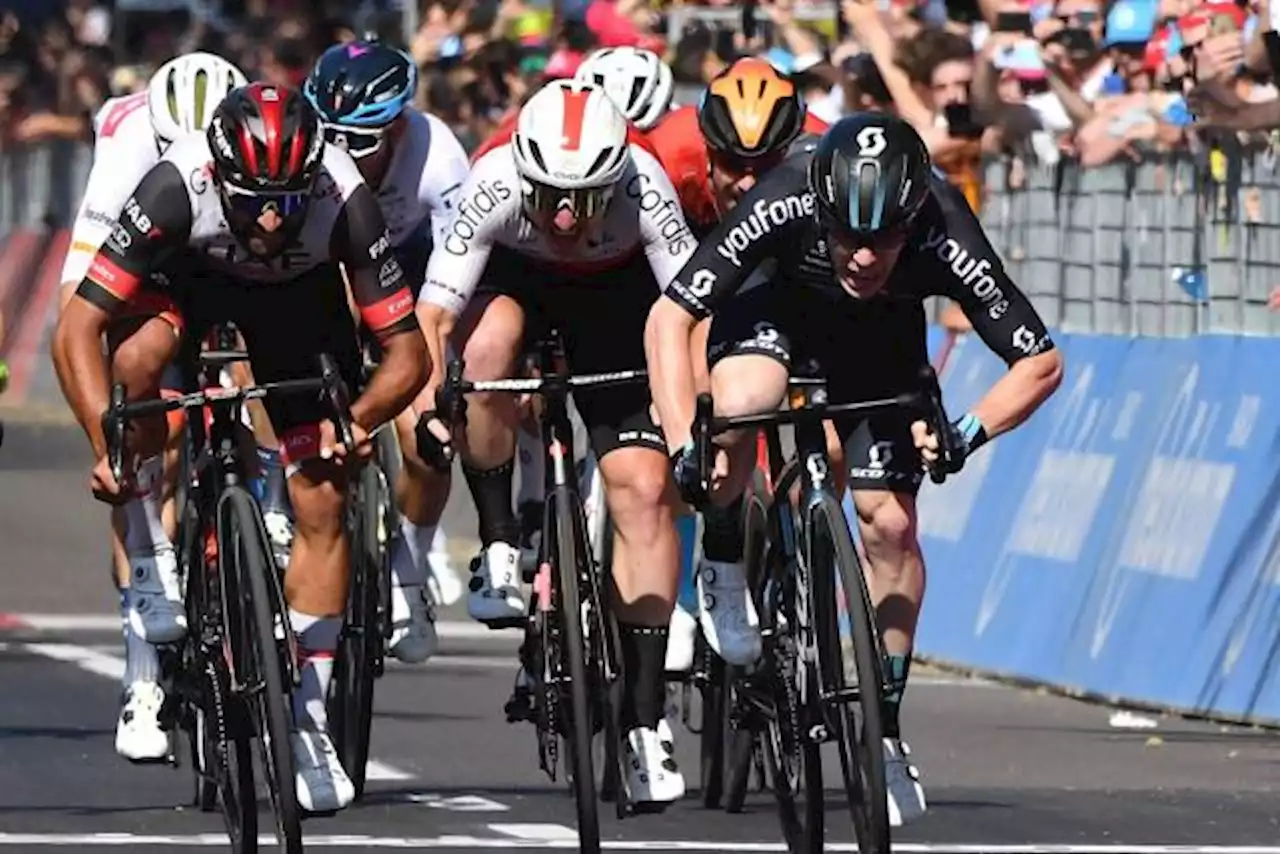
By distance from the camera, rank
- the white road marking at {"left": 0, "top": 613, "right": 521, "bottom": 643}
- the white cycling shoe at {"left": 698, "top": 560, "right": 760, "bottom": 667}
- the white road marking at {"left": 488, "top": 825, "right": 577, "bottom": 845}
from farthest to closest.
→ the white road marking at {"left": 0, "top": 613, "right": 521, "bottom": 643} → the white road marking at {"left": 488, "top": 825, "right": 577, "bottom": 845} → the white cycling shoe at {"left": 698, "top": 560, "right": 760, "bottom": 667}

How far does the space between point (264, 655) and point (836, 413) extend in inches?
58.6

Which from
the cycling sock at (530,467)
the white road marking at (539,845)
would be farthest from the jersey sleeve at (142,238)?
the cycling sock at (530,467)

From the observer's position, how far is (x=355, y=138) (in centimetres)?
1324

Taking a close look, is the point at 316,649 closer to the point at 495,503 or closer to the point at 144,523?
the point at 144,523

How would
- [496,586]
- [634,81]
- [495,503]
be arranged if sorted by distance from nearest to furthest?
[496,586] < [495,503] < [634,81]

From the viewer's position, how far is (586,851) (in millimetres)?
9992

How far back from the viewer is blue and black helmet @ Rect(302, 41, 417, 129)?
1317 cm

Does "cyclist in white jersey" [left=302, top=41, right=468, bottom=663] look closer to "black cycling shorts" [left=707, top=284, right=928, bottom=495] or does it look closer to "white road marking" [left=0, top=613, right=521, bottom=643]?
"black cycling shorts" [left=707, top=284, right=928, bottom=495]

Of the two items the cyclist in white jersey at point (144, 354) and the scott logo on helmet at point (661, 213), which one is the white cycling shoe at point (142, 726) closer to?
the cyclist in white jersey at point (144, 354)

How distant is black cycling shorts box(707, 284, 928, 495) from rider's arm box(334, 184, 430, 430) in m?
0.88

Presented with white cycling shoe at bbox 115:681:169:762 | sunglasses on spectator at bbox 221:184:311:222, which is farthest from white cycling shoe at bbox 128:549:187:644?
sunglasses on spectator at bbox 221:184:311:222

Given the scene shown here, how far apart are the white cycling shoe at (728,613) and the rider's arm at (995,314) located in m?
1.02

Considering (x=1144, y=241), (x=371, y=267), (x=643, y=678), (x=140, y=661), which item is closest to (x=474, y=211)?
(x=371, y=267)

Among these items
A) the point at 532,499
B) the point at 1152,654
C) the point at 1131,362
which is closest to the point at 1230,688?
the point at 1152,654
